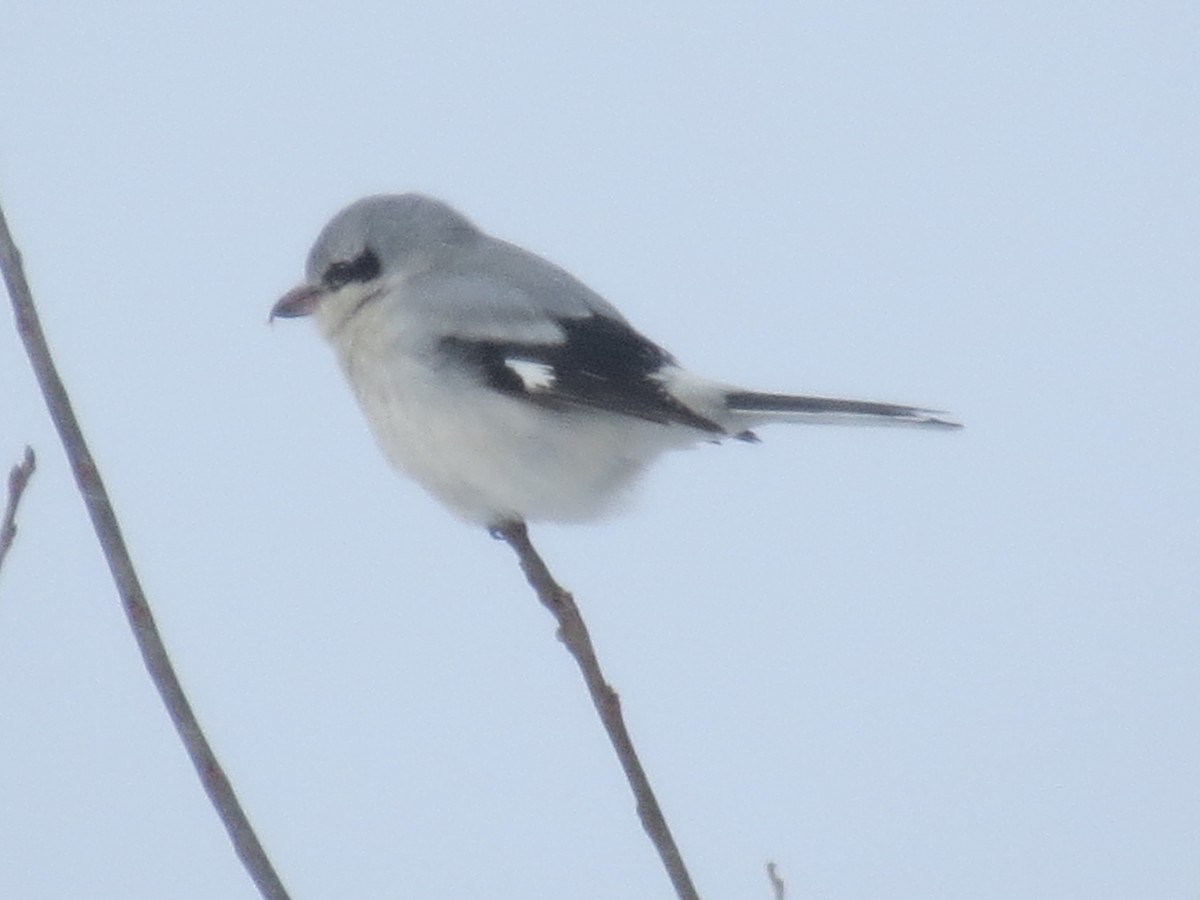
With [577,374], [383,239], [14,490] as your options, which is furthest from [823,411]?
[14,490]

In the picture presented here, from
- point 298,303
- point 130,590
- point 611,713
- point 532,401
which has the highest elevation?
point 298,303

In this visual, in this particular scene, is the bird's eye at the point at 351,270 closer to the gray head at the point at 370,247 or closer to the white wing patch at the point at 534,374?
the gray head at the point at 370,247

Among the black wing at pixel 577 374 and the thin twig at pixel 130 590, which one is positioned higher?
the black wing at pixel 577 374

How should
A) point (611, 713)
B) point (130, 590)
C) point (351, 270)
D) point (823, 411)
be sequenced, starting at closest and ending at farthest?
point (130, 590) → point (611, 713) → point (823, 411) → point (351, 270)

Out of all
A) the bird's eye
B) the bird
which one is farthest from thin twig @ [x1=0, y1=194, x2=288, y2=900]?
the bird's eye

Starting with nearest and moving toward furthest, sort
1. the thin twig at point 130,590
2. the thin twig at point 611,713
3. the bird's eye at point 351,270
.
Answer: the thin twig at point 130,590 → the thin twig at point 611,713 → the bird's eye at point 351,270

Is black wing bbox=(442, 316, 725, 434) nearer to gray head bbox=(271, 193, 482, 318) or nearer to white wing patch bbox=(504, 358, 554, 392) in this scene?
white wing patch bbox=(504, 358, 554, 392)

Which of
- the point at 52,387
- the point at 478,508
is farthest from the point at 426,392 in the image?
the point at 52,387

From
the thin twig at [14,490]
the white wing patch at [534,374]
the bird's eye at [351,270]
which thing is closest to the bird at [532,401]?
the white wing patch at [534,374]

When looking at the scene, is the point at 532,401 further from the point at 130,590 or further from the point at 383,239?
the point at 130,590
